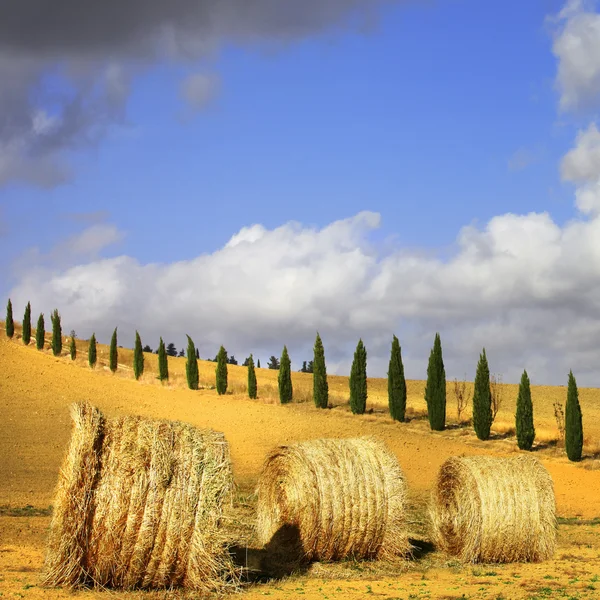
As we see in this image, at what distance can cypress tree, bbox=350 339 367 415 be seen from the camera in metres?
43.3

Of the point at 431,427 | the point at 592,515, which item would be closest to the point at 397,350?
the point at 431,427

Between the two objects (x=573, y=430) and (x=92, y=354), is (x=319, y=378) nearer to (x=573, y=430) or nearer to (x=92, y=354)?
(x=573, y=430)

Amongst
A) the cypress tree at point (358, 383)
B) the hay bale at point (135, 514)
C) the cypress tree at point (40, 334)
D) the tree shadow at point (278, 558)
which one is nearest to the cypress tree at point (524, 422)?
the cypress tree at point (358, 383)

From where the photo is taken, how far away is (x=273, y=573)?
45.7 feet

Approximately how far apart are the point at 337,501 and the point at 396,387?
28.3m

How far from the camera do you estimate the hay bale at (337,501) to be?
1425 cm

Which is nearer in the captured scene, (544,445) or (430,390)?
(544,445)

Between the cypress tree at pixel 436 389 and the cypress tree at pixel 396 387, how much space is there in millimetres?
1679

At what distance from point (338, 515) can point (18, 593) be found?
17.8ft

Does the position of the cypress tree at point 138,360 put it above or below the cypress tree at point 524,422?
above

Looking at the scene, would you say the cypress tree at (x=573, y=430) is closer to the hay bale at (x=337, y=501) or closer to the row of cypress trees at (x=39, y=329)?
the hay bale at (x=337, y=501)

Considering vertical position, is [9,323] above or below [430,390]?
above

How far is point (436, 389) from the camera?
132ft

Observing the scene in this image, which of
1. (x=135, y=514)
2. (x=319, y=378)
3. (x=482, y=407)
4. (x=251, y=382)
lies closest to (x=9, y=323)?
(x=251, y=382)
